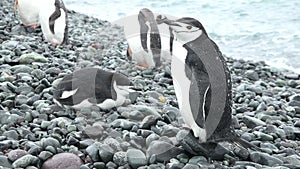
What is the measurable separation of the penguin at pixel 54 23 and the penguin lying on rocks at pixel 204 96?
10.3 feet

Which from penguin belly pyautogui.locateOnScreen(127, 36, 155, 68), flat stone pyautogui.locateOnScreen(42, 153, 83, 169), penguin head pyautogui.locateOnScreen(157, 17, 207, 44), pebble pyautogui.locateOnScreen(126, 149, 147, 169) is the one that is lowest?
penguin belly pyautogui.locateOnScreen(127, 36, 155, 68)

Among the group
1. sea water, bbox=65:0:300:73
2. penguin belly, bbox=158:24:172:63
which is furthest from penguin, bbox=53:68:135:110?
sea water, bbox=65:0:300:73

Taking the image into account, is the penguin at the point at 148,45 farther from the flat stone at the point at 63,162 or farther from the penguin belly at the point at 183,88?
the flat stone at the point at 63,162

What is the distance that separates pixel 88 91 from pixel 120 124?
409mm

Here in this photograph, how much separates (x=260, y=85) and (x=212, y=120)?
2435mm

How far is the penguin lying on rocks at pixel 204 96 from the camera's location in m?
2.63

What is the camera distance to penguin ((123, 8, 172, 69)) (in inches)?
187

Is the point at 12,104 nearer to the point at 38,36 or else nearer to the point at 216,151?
the point at 216,151

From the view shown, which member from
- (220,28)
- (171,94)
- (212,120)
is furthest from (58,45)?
(220,28)

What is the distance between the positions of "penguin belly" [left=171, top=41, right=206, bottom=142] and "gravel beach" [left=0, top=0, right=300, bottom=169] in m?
0.14

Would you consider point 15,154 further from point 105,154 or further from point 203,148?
point 203,148

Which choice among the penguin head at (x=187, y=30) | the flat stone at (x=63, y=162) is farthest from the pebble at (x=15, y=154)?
the penguin head at (x=187, y=30)

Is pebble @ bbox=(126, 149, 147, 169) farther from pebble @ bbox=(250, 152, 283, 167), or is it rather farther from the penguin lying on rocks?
pebble @ bbox=(250, 152, 283, 167)

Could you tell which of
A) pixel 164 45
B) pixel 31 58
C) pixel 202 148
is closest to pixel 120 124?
pixel 202 148
